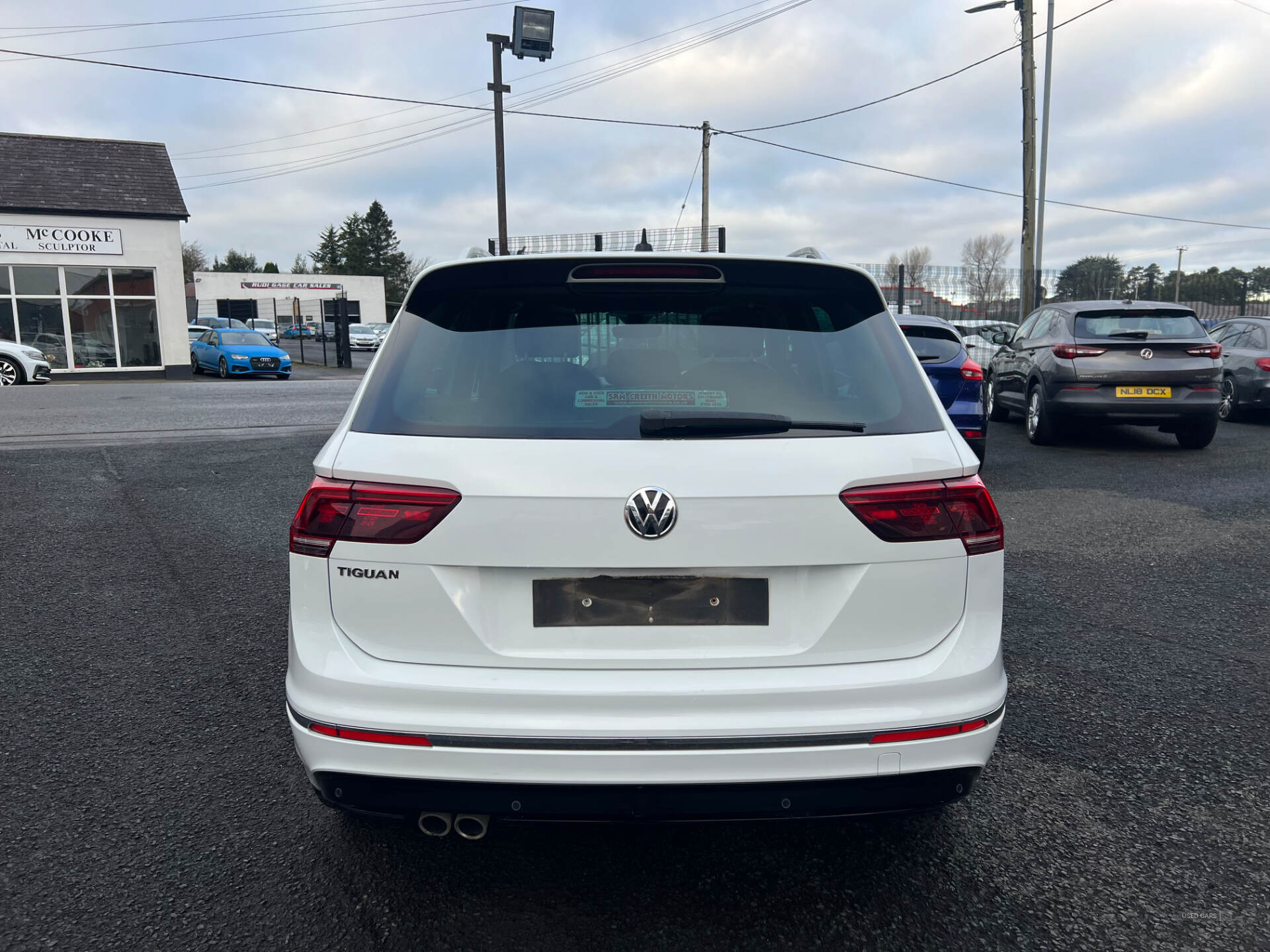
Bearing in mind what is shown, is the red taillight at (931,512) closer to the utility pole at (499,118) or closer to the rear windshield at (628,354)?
the rear windshield at (628,354)

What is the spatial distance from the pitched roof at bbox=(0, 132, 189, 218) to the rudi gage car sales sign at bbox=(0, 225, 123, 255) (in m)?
0.48

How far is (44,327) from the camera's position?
27609mm

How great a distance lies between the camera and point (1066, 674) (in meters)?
4.16

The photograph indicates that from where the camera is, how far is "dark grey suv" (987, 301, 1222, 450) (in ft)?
34.1

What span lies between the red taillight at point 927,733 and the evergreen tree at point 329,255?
110 metres

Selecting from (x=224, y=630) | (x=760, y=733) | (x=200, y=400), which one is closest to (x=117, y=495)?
(x=224, y=630)

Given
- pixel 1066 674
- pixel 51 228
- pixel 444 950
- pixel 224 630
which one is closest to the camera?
pixel 444 950

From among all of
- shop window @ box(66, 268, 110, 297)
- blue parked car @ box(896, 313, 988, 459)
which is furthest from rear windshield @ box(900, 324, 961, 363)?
shop window @ box(66, 268, 110, 297)

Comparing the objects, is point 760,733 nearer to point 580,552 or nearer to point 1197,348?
point 580,552

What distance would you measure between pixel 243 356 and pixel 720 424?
95.9 feet

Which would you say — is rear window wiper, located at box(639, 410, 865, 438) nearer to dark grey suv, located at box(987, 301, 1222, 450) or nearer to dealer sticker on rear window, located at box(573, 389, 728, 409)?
dealer sticker on rear window, located at box(573, 389, 728, 409)

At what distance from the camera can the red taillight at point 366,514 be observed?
221cm

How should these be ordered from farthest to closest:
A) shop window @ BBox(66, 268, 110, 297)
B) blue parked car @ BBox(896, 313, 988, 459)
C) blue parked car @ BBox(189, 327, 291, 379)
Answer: blue parked car @ BBox(189, 327, 291, 379) → shop window @ BBox(66, 268, 110, 297) → blue parked car @ BBox(896, 313, 988, 459)

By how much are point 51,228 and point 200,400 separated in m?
14.6
